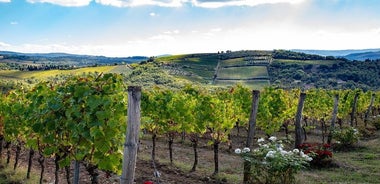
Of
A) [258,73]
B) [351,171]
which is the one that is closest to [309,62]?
[258,73]

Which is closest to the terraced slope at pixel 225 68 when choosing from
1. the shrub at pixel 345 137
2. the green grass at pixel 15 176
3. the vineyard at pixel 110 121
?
the vineyard at pixel 110 121

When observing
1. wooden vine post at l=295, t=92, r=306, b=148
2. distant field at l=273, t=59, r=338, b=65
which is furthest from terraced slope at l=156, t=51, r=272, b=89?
wooden vine post at l=295, t=92, r=306, b=148

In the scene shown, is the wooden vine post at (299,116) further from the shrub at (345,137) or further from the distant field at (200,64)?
the distant field at (200,64)

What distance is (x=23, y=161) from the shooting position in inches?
680

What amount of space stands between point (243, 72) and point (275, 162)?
109896 millimetres

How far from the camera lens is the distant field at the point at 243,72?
113 metres

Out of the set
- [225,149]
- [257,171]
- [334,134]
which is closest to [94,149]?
[257,171]

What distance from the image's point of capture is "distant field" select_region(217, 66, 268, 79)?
113 m

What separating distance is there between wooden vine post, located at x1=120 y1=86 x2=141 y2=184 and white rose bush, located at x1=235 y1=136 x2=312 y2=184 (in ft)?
17.6

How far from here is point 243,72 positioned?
119 meters

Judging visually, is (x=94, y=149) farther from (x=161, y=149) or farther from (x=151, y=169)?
(x=161, y=149)

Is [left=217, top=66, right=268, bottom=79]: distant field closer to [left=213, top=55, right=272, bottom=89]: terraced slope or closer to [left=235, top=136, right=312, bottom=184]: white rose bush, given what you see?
[left=213, top=55, right=272, bottom=89]: terraced slope

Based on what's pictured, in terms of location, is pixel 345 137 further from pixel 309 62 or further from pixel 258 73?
pixel 309 62

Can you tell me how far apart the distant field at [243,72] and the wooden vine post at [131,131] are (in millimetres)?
107354
